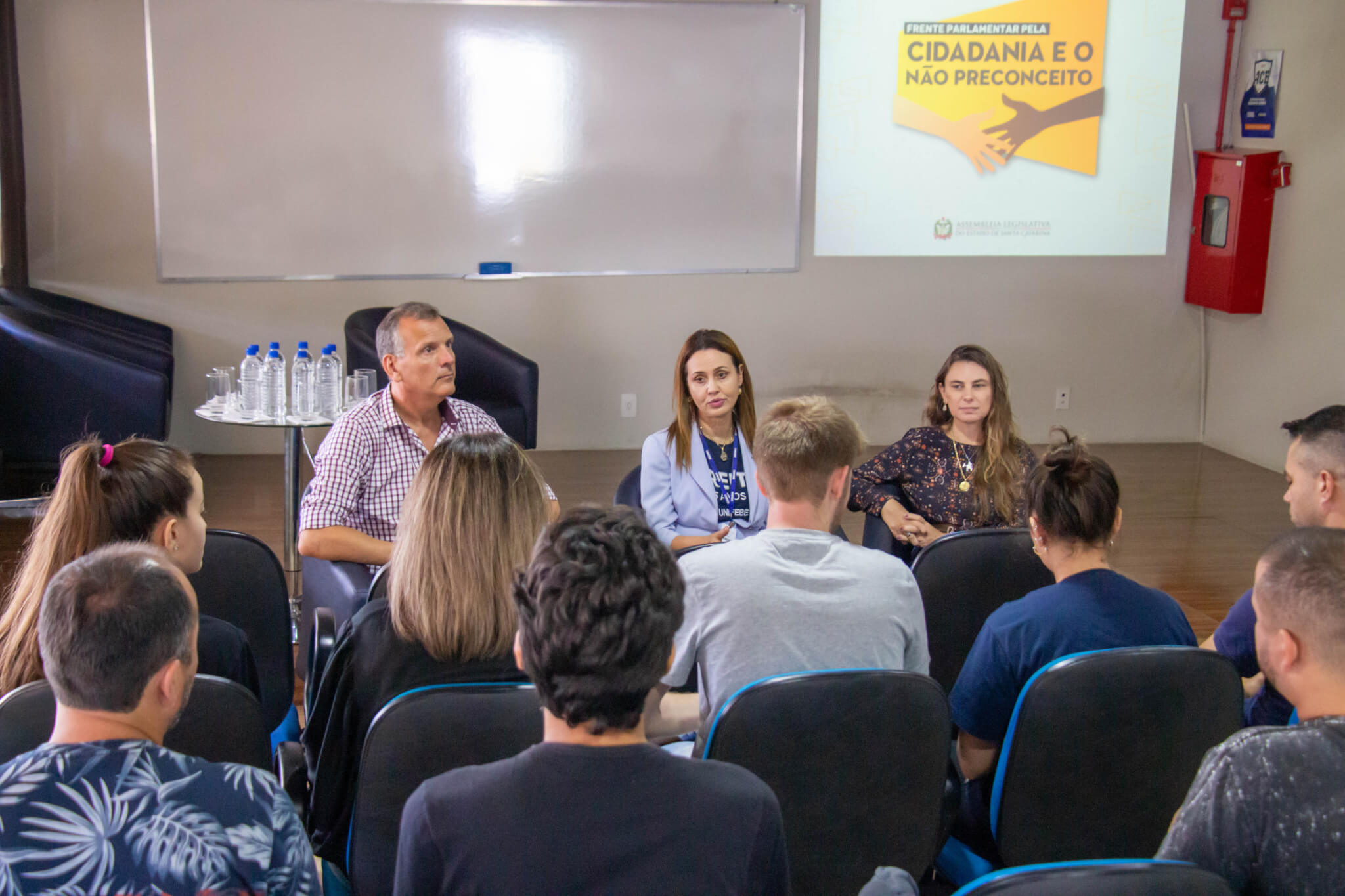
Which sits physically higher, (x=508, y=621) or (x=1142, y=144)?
(x=1142, y=144)

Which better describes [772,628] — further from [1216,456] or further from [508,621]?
[1216,456]

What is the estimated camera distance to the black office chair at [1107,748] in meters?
1.88

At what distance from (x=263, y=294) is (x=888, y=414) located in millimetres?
3682

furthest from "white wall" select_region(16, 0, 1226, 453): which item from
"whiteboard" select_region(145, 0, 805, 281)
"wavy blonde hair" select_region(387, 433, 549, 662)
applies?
"wavy blonde hair" select_region(387, 433, 549, 662)

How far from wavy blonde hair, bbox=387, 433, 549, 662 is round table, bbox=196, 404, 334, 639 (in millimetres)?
2030

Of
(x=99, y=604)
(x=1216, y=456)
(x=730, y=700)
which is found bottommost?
(x=1216, y=456)

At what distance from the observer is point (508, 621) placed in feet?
6.15

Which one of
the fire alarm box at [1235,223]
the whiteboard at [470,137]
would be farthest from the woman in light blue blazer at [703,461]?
the fire alarm box at [1235,223]

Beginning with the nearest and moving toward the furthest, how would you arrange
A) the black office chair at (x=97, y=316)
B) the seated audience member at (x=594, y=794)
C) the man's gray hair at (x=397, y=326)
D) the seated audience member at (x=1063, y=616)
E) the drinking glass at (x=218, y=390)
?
the seated audience member at (x=594, y=794), the seated audience member at (x=1063, y=616), the man's gray hair at (x=397, y=326), the drinking glass at (x=218, y=390), the black office chair at (x=97, y=316)

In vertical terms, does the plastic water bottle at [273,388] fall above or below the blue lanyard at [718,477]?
above

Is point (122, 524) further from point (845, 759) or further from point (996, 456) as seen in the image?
point (996, 456)

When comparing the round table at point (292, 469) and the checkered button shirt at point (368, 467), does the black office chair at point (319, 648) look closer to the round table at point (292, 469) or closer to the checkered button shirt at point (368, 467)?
the checkered button shirt at point (368, 467)

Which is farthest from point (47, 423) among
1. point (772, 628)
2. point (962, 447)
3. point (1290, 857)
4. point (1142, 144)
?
point (1142, 144)

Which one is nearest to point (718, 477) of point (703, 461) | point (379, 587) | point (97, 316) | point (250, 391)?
point (703, 461)
